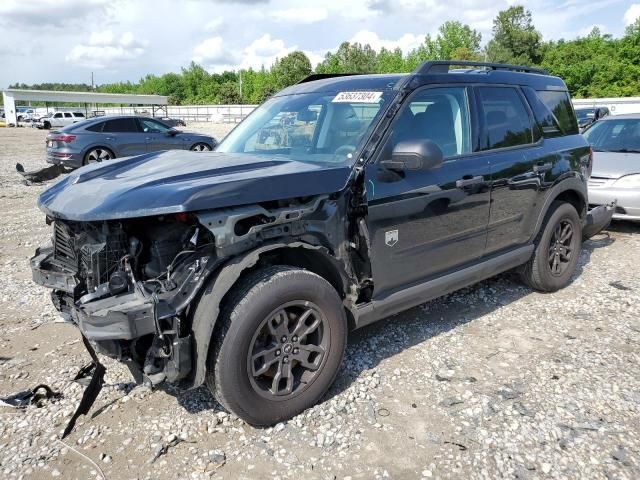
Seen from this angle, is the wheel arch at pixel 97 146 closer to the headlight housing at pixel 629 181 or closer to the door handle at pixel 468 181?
the headlight housing at pixel 629 181

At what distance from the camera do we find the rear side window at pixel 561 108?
16.3ft

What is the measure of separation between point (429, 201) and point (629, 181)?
15.8 ft

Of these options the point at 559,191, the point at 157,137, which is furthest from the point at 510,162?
the point at 157,137

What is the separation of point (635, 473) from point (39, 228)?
7.95 metres

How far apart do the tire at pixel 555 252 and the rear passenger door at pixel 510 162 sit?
29 cm

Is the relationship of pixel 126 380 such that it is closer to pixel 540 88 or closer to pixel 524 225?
pixel 524 225

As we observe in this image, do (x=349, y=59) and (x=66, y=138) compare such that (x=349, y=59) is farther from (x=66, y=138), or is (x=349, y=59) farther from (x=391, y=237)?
(x=391, y=237)

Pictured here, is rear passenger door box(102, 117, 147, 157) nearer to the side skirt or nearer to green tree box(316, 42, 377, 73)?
the side skirt

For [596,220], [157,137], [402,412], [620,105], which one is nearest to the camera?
[402,412]

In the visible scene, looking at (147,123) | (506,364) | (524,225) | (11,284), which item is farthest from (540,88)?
(147,123)

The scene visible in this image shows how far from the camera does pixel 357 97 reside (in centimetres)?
376

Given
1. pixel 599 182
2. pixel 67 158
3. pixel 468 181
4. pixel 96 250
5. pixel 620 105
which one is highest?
pixel 620 105

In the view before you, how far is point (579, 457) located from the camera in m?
2.78

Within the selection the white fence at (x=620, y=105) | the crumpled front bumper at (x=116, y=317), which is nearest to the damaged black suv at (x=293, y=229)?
the crumpled front bumper at (x=116, y=317)
